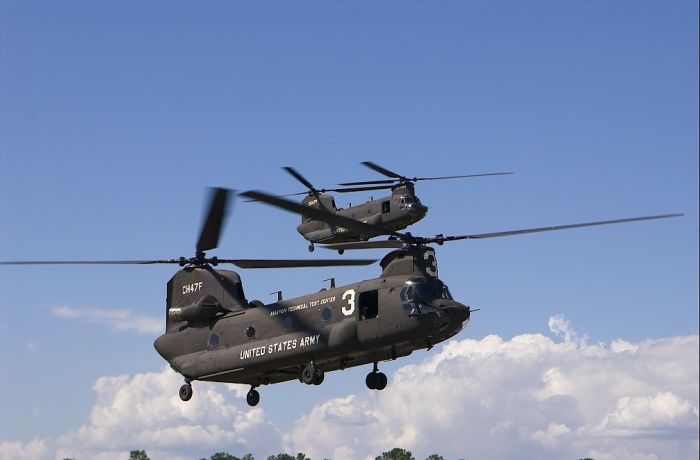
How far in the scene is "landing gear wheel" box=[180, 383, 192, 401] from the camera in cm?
4484

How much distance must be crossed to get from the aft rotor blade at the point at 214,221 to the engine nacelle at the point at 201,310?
2131mm

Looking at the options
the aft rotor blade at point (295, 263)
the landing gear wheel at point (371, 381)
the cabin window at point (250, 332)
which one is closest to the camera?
the landing gear wheel at point (371, 381)

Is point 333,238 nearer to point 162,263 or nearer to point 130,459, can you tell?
point 162,263

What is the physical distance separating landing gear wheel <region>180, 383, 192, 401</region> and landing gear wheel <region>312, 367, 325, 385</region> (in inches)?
246

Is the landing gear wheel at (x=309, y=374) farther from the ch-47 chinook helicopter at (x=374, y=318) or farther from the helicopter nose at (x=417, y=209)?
the helicopter nose at (x=417, y=209)

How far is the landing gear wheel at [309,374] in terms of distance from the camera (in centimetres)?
4112

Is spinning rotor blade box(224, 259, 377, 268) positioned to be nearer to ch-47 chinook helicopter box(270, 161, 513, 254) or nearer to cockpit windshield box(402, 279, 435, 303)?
cockpit windshield box(402, 279, 435, 303)

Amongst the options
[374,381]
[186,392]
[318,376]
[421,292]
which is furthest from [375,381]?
[186,392]

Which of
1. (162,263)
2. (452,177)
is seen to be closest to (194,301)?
(162,263)

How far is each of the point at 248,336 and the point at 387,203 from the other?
29.3 meters

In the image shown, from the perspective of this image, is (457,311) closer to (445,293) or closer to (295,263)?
(445,293)

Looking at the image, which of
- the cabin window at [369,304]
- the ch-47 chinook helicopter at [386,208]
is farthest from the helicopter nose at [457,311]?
the ch-47 chinook helicopter at [386,208]

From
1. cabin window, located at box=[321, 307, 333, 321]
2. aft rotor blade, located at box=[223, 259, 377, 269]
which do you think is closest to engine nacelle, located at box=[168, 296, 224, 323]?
aft rotor blade, located at box=[223, 259, 377, 269]

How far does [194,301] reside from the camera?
4681 centimetres
